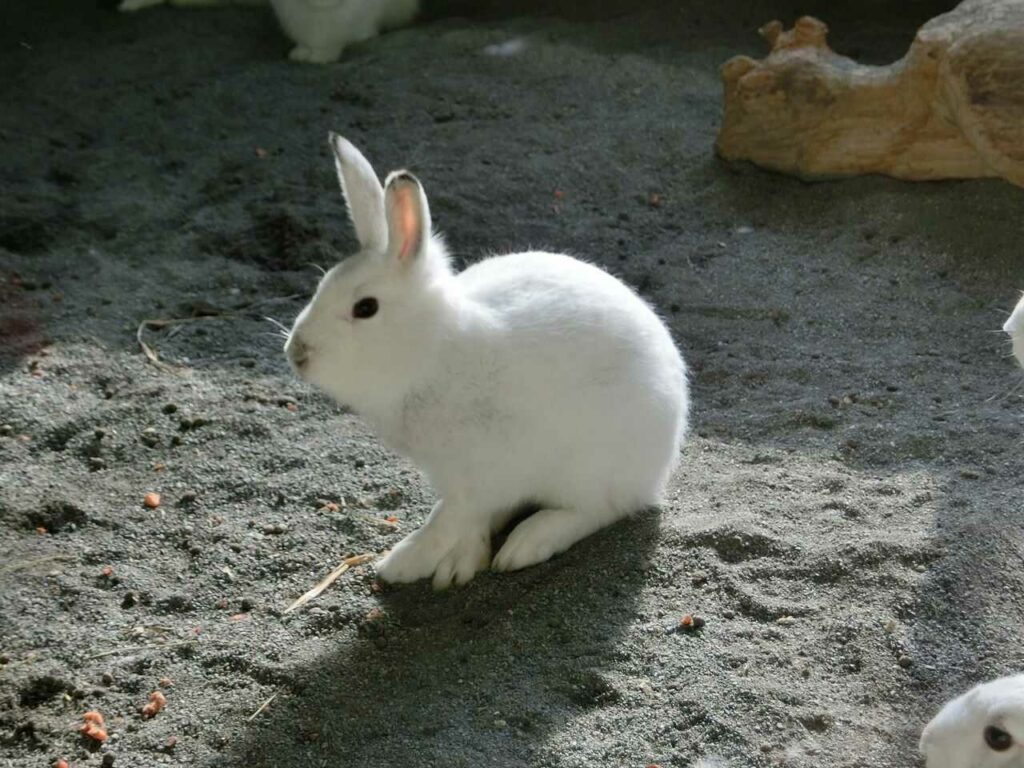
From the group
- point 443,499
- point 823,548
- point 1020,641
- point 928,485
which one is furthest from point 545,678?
point 928,485

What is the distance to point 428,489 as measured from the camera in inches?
157

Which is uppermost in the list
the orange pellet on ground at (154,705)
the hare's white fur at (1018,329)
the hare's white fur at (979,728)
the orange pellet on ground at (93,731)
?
the hare's white fur at (1018,329)

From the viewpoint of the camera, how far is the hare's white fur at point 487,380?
128 inches

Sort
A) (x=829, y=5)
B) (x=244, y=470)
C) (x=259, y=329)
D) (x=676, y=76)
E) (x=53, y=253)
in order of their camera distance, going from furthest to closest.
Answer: (x=829, y=5)
(x=676, y=76)
(x=53, y=253)
(x=259, y=329)
(x=244, y=470)

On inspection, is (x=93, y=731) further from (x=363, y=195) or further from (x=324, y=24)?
(x=324, y=24)

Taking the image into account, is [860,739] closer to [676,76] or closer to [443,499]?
[443,499]

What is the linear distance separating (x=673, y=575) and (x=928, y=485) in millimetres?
894

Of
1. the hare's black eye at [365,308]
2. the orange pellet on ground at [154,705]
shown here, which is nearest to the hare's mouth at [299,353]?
the hare's black eye at [365,308]

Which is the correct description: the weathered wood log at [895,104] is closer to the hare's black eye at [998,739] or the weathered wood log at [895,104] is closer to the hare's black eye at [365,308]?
the hare's black eye at [365,308]

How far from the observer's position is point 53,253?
218 inches

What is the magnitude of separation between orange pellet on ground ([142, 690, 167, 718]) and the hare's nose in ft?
2.89

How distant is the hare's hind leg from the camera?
11.4ft

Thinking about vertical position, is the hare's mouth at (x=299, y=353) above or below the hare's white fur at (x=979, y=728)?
above

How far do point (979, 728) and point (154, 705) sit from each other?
1897 mm
